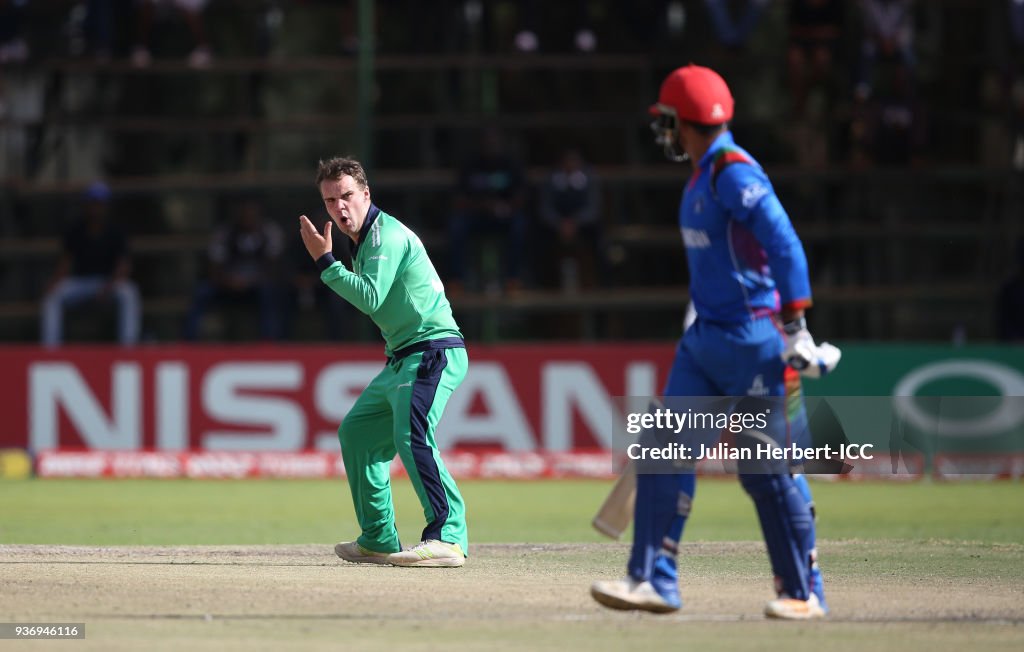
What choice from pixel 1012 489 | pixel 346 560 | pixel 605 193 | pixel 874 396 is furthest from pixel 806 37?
pixel 346 560

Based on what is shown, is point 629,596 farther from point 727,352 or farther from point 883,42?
point 883,42

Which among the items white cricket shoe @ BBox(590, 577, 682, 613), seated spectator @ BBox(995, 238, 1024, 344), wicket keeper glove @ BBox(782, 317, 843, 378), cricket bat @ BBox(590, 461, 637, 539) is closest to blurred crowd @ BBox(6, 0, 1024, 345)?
seated spectator @ BBox(995, 238, 1024, 344)

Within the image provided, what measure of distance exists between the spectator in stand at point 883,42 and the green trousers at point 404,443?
14.7m

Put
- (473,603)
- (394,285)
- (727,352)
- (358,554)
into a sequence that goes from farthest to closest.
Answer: (358,554) < (394,285) < (473,603) < (727,352)

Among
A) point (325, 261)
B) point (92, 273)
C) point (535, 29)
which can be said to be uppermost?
point (535, 29)

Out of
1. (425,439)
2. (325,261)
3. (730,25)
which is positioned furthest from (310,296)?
(325,261)

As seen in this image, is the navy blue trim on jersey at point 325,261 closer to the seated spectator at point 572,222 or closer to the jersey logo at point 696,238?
the jersey logo at point 696,238

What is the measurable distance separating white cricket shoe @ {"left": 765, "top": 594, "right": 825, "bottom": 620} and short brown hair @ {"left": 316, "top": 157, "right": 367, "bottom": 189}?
10.6 ft

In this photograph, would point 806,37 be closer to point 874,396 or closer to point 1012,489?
point 874,396

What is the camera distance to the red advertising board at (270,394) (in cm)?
1825

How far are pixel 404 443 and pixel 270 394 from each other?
387 inches

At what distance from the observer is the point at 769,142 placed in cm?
2372

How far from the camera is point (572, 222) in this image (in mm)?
21031

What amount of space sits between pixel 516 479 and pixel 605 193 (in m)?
6.31
